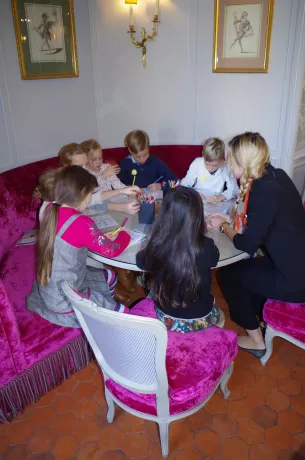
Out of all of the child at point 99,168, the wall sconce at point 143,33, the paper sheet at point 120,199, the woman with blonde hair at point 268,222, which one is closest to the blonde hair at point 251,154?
the woman with blonde hair at point 268,222

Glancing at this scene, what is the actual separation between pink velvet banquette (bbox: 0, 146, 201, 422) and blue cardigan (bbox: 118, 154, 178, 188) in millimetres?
951

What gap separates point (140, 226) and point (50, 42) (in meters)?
2.16

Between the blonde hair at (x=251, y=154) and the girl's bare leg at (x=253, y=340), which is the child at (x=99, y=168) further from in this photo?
the girl's bare leg at (x=253, y=340)

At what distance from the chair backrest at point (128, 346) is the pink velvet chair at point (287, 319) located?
2.77 ft

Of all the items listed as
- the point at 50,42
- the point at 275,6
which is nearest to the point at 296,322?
the point at 275,6

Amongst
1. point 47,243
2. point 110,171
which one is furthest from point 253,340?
point 110,171

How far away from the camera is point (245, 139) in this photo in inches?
76.0

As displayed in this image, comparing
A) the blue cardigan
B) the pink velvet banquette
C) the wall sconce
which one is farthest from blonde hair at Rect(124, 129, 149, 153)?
the wall sconce

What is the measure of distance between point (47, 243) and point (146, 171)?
1552mm

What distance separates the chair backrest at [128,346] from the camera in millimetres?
1243

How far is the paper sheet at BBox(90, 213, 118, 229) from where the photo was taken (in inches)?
89.7

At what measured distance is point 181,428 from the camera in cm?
195

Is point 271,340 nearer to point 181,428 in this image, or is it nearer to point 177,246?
point 181,428

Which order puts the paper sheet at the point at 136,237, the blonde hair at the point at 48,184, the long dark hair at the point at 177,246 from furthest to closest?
the blonde hair at the point at 48,184 → the paper sheet at the point at 136,237 → the long dark hair at the point at 177,246
